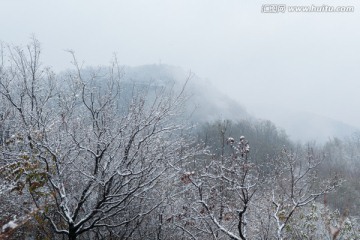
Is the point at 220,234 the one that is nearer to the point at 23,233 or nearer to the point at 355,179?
the point at 23,233

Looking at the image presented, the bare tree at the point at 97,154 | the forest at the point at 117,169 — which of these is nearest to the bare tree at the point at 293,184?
the forest at the point at 117,169

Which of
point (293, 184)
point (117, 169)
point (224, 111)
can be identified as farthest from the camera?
point (224, 111)

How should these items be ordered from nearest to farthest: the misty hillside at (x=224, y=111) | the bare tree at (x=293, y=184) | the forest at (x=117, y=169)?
1. the bare tree at (x=293, y=184)
2. the forest at (x=117, y=169)
3. the misty hillside at (x=224, y=111)

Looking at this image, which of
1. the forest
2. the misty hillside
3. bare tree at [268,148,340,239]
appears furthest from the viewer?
the misty hillside

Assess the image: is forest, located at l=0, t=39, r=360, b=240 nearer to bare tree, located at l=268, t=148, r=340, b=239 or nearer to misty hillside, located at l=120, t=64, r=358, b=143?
bare tree, located at l=268, t=148, r=340, b=239

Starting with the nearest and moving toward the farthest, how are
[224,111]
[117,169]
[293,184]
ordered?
1. [293,184]
2. [117,169]
3. [224,111]

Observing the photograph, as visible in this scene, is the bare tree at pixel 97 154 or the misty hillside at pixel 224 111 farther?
the misty hillside at pixel 224 111

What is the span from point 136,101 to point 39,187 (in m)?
2.60

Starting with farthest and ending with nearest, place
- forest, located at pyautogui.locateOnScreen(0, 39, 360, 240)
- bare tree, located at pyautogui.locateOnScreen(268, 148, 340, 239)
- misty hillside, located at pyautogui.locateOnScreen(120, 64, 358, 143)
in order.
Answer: misty hillside, located at pyautogui.locateOnScreen(120, 64, 358, 143) < forest, located at pyautogui.locateOnScreen(0, 39, 360, 240) < bare tree, located at pyautogui.locateOnScreen(268, 148, 340, 239)

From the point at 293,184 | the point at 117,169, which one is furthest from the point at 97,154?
the point at 293,184

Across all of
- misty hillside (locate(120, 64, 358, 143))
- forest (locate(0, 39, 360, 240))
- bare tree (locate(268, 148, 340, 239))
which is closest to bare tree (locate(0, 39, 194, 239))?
forest (locate(0, 39, 360, 240))

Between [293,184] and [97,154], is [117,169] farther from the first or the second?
[293,184]

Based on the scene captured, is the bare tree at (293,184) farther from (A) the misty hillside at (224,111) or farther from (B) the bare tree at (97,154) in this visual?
(A) the misty hillside at (224,111)

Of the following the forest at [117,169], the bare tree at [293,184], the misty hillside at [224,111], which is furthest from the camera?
the misty hillside at [224,111]
